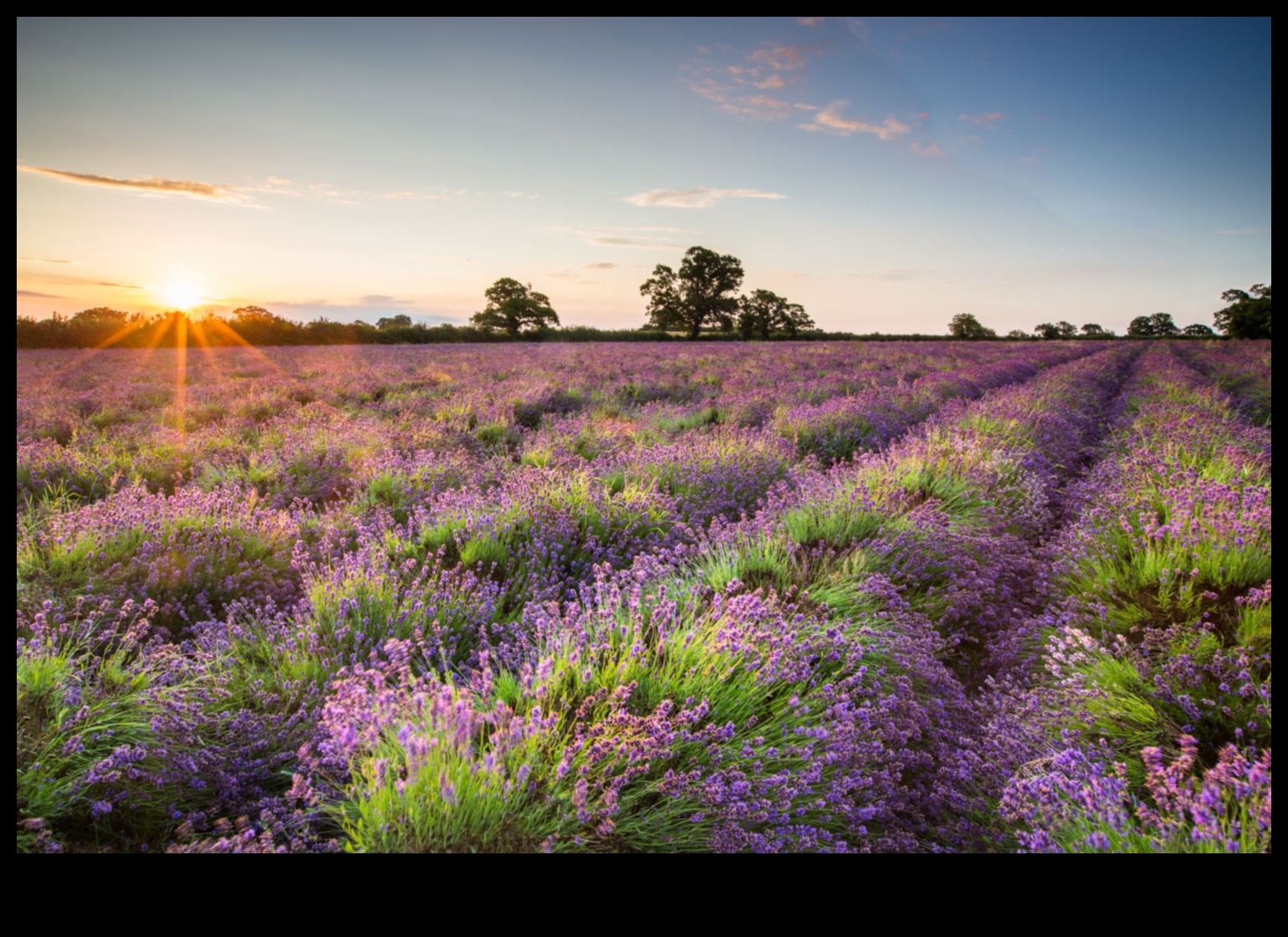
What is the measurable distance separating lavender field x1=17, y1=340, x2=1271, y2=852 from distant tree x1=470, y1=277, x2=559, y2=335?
963 inches

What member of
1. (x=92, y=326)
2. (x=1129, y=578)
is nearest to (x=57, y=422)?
(x=1129, y=578)

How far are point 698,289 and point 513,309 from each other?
9.76 metres

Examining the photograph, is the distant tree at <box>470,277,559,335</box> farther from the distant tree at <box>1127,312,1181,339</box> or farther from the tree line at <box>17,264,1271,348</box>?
the distant tree at <box>1127,312,1181,339</box>

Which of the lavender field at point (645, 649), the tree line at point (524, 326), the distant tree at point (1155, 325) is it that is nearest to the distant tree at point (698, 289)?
the tree line at point (524, 326)

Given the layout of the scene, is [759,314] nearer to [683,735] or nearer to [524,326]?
[524,326]

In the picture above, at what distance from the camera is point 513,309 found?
3038 centimetres

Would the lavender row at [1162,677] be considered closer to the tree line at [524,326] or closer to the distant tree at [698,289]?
the tree line at [524,326]

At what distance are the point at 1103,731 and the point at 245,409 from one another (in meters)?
11.0

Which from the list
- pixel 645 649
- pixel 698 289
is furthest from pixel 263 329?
pixel 645 649

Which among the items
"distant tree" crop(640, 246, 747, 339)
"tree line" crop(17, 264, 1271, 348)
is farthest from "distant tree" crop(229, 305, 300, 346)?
"distant tree" crop(640, 246, 747, 339)
